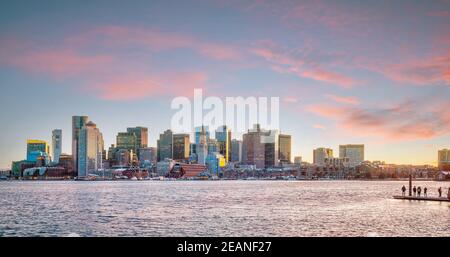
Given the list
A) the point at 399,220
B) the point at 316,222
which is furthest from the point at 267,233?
the point at 399,220

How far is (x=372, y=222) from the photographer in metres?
42.7
